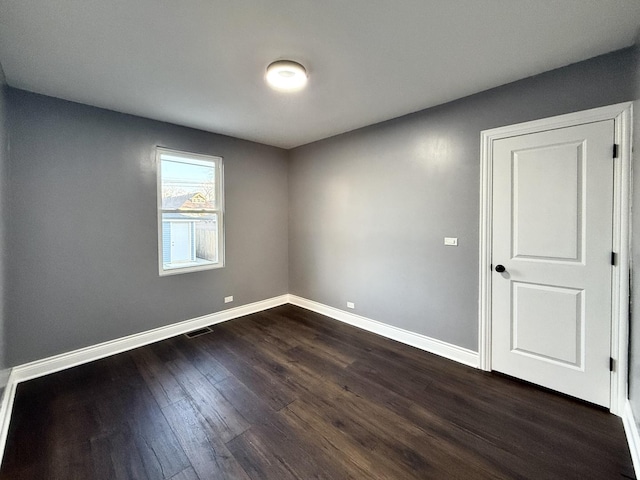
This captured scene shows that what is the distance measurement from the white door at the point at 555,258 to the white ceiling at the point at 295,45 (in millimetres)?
681

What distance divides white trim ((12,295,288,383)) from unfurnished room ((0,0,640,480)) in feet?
0.07

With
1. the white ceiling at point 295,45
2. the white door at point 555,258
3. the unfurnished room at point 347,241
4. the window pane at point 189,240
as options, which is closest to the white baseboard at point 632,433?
the unfurnished room at point 347,241

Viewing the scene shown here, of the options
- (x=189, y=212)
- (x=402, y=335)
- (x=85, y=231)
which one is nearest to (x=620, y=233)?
(x=402, y=335)

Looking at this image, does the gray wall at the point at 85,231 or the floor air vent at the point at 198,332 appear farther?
the floor air vent at the point at 198,332

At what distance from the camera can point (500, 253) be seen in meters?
2.42

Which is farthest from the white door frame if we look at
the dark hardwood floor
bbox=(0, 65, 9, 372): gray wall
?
bbox=(0, 65, 9, 372): gray wall

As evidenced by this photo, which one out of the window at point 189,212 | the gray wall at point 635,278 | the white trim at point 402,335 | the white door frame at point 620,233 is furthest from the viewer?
the window at point 189,212

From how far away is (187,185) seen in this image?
3.46 metres

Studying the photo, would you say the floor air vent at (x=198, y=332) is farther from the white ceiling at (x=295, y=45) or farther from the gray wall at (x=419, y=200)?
the white ceiling at (x=295, y=45)

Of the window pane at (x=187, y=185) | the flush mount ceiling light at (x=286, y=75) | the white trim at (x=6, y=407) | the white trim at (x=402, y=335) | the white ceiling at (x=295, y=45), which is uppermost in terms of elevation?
the white ceiling at (x=295, y=45)

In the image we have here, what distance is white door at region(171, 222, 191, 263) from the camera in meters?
3.37

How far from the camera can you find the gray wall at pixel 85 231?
238cm

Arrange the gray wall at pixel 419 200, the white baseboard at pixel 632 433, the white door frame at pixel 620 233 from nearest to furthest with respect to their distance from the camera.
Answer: the white baseboard at pixel 632 433
the white door frame at pixel 620 233
the gray wall at pixel 419 200

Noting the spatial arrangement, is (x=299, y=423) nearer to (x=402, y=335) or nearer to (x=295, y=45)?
(x=402, y=335)
